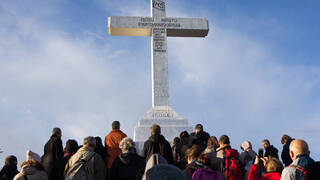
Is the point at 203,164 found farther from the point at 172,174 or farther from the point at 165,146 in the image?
the point at 172,174

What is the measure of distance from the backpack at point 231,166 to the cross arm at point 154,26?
874cm

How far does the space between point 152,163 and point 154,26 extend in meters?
10.4

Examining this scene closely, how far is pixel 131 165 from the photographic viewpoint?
459 cm

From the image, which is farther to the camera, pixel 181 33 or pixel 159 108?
pixel 181 33

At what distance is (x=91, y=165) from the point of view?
4.63 m

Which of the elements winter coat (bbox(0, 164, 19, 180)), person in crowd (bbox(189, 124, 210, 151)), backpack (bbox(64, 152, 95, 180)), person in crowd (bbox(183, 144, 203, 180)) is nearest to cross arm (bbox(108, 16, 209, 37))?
person in crowd (bbox(189, 124, 210, 151))

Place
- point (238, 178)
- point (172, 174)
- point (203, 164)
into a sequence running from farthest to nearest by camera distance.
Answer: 1. point (238, 178)
2. point (203, 164)
3. point (172, 174)

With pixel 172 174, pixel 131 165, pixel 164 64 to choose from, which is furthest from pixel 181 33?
pixel 172 174

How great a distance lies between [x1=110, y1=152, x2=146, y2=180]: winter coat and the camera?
14.9 ft

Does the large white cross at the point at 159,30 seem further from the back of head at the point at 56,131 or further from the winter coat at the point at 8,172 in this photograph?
the winter coat at the point at 8,172

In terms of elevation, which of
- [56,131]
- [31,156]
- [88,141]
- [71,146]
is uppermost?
[56,131]

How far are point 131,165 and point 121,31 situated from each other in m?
9.13

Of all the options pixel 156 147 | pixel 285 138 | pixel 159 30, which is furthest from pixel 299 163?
pixel 159 30

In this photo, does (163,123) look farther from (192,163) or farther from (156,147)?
(192,163)
